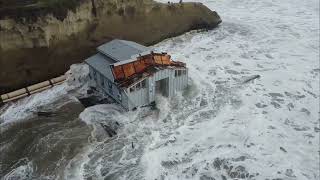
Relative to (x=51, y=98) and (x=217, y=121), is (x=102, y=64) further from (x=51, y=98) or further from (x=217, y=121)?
(x=217, y=121)

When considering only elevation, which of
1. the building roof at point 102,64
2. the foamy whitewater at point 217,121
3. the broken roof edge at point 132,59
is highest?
the broken roof edge at point 132,59

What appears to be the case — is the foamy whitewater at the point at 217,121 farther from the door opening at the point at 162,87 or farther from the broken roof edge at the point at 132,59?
the broken roof edge at the point at 132,59

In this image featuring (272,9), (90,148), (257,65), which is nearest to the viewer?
(90,148)

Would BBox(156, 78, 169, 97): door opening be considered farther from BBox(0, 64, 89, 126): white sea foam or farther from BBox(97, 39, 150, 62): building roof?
BBox(0, 64, 89, 126): white sea foam

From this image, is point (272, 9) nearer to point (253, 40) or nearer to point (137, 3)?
point (253, 40)

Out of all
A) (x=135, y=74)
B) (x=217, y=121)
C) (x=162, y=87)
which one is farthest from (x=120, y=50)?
(x=217, y=121)

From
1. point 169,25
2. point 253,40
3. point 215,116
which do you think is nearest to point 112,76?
point 215,116

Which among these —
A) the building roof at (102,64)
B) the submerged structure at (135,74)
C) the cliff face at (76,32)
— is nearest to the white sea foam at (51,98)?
the cliff face at (76,32)
